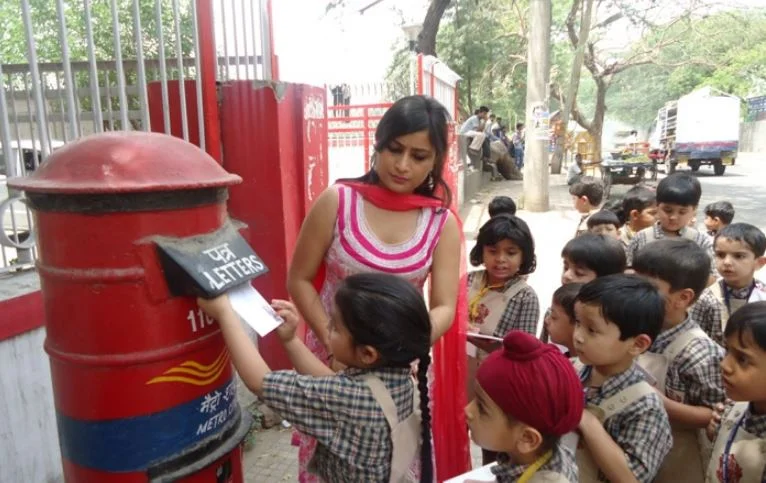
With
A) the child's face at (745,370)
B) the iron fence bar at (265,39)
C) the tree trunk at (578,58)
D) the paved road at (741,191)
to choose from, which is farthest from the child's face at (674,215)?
the tree trunk at (578,58)

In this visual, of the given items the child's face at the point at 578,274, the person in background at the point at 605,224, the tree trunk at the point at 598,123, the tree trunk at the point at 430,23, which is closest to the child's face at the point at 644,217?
the person in background at the point at 605,224

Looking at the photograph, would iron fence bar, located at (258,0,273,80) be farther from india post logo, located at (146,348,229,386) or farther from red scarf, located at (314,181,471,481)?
india post logo, located at (146,348,229,386)

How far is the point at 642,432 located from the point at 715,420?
36cm

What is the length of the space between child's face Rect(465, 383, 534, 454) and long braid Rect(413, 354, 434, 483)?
17 cm

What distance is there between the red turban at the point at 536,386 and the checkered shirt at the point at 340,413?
0.86 feet

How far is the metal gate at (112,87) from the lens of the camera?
7.02ft

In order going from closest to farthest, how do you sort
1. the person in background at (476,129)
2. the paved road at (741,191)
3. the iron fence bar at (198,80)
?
the iron fence bar at (198,80) → the paved road at (741,191) → the person in background at (476,129)

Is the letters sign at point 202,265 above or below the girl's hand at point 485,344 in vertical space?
above

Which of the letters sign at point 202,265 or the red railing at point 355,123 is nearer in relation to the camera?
the letters sign at point 202,265

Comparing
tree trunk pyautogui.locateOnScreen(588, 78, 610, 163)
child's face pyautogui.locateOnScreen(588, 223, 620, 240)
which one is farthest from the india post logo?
tree trunk pyautogui.locateOnScreen(588, 78, 610, 163)

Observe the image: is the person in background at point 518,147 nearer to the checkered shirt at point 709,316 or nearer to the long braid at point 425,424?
the checkered shirt at point 709,316

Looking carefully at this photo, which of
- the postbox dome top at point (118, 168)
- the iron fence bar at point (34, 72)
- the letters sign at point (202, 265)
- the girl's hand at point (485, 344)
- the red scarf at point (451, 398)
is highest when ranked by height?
the iron fence bar at point (34, 72)

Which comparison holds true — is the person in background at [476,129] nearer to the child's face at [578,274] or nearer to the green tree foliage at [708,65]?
the green tree foliage at [708,65]

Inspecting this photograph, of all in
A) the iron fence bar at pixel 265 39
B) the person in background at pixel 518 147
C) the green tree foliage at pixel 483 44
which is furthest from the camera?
the green tree foliage at pixel 483 44
